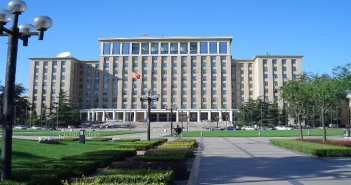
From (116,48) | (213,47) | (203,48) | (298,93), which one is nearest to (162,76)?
(203,48)

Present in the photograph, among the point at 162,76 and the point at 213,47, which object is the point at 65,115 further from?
the point at 213,47

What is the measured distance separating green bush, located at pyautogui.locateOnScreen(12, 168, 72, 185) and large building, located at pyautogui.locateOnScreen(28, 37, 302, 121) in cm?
10250

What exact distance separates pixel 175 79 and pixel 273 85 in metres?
34.8

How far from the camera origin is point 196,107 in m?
112

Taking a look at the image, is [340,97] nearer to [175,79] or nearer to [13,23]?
[13,23]

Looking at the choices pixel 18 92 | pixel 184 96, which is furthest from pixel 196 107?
pixel 18 92

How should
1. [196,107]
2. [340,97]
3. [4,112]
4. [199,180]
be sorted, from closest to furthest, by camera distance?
[4,112] < [199,180] < [340,97] < [196,107]

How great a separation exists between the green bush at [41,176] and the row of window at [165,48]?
10661 cm

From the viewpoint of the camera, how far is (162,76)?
114m

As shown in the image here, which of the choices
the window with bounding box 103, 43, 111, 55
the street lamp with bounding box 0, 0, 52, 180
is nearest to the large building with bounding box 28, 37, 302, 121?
the window with bounding box 103, 43, 111, 55

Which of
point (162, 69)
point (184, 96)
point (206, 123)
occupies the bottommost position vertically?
point (206, 123)

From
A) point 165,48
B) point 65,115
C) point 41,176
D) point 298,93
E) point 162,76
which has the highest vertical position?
point 165,48

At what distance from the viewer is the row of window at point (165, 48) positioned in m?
113

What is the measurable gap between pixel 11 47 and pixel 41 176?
3208 millimetres
